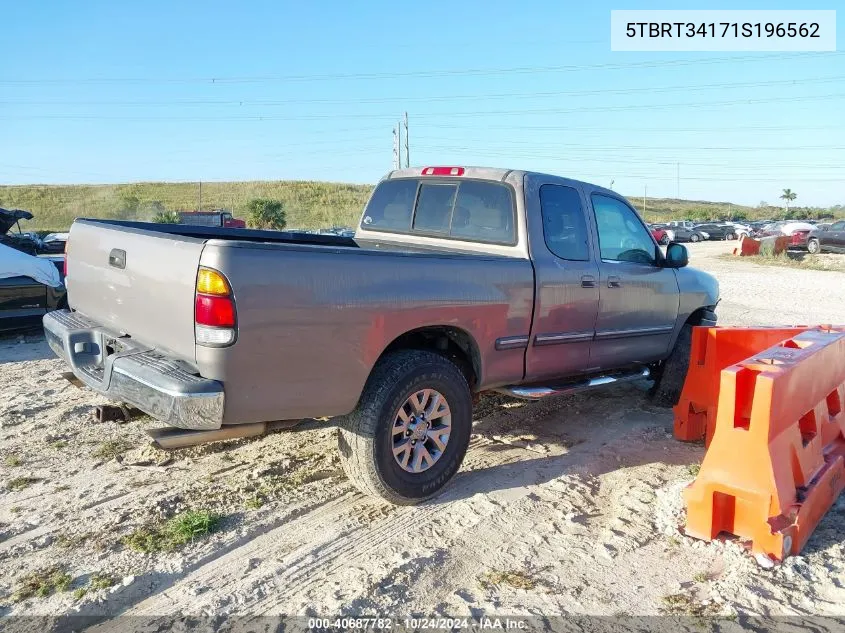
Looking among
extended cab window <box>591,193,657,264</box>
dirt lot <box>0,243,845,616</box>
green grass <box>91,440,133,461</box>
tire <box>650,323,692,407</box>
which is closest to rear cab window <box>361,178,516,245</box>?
extended cab window <box>591,193,657,264</box>

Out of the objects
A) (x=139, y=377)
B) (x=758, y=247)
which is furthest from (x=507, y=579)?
(x=758, y=247)

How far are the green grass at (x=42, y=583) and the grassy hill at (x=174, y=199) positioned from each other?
46.0m

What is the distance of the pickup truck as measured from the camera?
3.25 meters

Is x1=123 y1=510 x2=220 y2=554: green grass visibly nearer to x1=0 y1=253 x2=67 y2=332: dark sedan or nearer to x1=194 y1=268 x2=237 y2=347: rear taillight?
x1=194 y1=268 x2=237 y2=347: rear taillight

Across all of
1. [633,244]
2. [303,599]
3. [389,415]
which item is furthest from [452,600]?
[633,244]

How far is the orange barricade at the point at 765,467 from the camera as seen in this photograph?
3.45 metres

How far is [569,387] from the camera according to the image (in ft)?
15.9

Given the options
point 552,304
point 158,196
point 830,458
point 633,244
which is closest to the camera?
point 830,458

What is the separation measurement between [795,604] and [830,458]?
1475 millimetres

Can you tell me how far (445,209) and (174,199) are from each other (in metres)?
64.1

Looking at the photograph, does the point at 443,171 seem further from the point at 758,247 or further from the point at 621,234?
the point at 758,247

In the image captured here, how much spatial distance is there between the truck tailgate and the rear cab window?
2.14 metres

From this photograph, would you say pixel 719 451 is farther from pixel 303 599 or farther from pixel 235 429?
pixel 235 429

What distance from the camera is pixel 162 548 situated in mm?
3416
